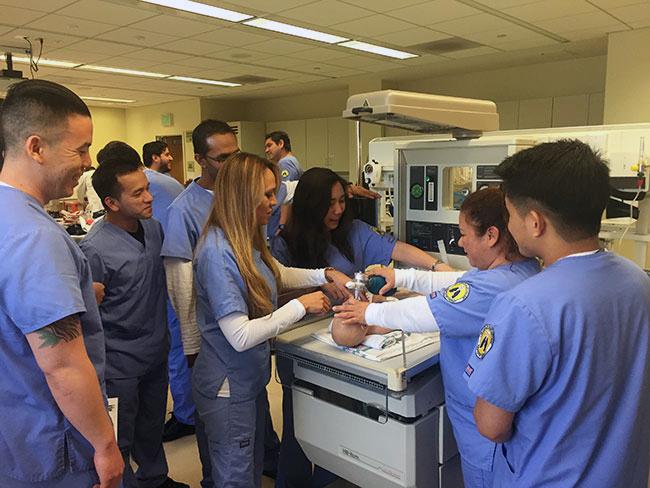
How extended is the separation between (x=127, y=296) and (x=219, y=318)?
0.48 m

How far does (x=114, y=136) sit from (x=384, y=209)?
9710 millimetres

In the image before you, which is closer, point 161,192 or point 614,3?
point 161,192

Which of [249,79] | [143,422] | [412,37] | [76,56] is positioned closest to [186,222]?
[143,422]

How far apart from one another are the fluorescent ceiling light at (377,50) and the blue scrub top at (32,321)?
4566 mm

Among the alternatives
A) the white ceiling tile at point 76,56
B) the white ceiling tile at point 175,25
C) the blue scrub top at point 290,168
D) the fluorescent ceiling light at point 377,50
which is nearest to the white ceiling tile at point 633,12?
the fluorescent ceiling light at point 377,50

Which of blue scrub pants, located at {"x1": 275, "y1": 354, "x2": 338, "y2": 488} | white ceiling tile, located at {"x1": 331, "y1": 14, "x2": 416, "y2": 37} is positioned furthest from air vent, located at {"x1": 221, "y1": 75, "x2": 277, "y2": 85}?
blue scrub pants, located at {"x1": 275, "y1": 354, "x2": 338, "y2": 488}

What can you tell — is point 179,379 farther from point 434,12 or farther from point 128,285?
point 434,12

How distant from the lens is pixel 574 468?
3.13 feet

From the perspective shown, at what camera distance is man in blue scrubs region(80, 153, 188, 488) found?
5.66ft

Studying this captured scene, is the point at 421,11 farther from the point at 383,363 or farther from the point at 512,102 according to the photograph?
the point at 383,363

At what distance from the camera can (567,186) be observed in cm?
92

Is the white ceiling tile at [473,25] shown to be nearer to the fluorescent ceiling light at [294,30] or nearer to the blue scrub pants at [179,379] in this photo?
the fluorescent ceiling light at [294,30]

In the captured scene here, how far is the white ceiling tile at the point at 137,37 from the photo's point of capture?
4543 millimetres

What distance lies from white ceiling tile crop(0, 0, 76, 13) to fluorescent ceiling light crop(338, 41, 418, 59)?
98.7 inches
